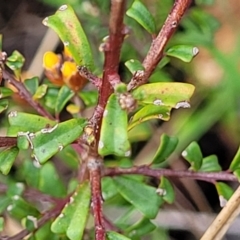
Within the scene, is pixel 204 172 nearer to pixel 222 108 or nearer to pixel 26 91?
pixel 26 91

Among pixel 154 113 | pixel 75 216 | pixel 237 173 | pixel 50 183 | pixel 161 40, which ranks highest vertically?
pixel 161 40

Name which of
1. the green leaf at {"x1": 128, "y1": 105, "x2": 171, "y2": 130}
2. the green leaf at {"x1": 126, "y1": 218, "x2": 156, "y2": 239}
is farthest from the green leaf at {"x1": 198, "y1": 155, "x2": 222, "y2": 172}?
the green leaf at {"x1": 128, "y1": 105, "x2": 171, "y2": 130}

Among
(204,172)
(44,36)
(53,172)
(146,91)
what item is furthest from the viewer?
(44,36)

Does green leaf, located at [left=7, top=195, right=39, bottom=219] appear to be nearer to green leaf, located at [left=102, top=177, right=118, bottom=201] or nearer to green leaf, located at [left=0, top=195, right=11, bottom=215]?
green leaf, located at [left=0, top=195, right=11, bottom=215]

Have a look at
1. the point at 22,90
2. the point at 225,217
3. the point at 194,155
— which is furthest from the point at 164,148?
the point at 22,90

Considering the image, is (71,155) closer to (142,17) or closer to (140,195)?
(140,195)

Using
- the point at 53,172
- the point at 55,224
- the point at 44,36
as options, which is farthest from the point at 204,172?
the point at 44,36
